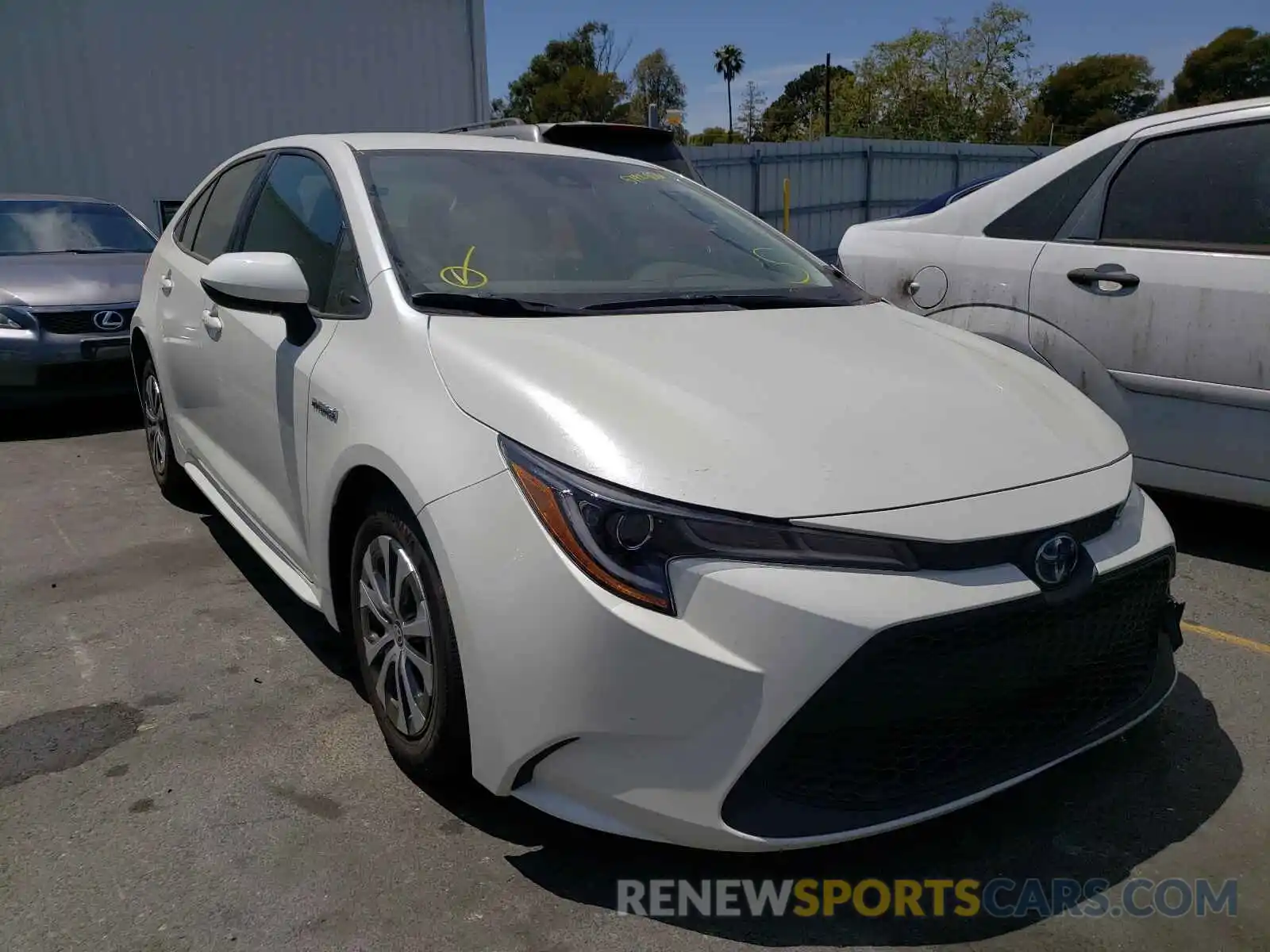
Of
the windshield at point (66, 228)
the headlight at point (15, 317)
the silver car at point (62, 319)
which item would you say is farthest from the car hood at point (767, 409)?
the windshield at point (66, 228)

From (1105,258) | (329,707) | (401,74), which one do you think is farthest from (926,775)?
(401,74)

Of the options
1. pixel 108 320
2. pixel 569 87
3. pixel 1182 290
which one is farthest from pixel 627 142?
pixel 569 87

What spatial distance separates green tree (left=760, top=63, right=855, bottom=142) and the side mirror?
46.9m

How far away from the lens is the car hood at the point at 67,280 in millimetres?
6113

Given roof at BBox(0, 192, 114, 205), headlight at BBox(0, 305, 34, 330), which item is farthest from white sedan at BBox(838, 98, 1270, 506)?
roof at BBox(0, 192, 114, 205)

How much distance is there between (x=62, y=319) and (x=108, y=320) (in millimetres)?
240

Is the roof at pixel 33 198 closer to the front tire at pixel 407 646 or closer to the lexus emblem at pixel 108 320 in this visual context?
the lexus emblem at pixel 108 320

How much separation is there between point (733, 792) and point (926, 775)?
39 cm

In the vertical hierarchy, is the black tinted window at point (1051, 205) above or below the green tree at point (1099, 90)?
below

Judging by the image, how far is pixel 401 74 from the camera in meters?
14.8

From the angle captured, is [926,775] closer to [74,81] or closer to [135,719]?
[135,719]

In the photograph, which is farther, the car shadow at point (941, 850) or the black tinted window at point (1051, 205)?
the black tinted window at point (1051, 205)

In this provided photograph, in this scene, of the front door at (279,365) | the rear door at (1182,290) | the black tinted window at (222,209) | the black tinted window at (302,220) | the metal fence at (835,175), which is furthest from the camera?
the metal fence at (835,175)

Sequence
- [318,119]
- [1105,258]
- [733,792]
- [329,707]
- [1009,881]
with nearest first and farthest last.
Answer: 1. [733,792]
2. [1009,881]
3. [329,707]
4. [1105,258]
5. [318,119]
